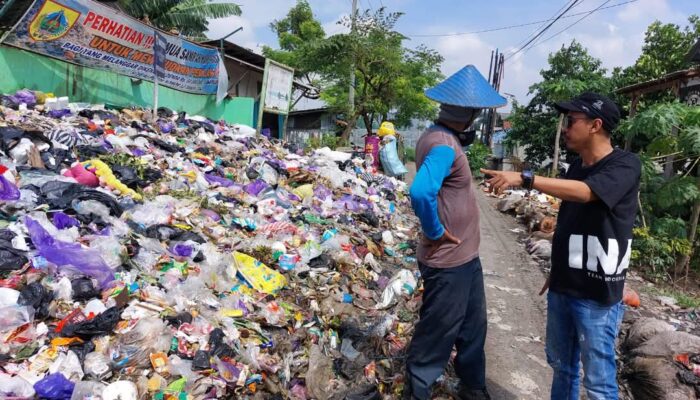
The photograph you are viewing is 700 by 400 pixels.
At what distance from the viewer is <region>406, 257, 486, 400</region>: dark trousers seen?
93.4 inches

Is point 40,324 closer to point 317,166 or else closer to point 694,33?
point 317,166

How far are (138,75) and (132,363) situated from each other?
7480 millimetres

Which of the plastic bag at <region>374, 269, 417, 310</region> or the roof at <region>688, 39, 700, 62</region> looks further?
the roof at <region>688, 39, 700, 62</region>

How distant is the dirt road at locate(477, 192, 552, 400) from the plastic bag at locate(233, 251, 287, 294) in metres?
1.68

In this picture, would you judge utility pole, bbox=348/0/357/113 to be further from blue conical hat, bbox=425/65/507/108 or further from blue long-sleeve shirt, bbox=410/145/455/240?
blue long-sleeve shirt, bbox=410/145/455/240

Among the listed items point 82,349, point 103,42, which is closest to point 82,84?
point 103,42

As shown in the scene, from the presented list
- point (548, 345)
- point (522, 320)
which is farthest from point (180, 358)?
point (522, 320)

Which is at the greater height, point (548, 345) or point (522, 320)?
point (548, 345)

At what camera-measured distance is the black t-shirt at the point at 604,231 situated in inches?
75.1

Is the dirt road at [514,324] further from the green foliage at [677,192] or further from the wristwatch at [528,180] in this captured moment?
the green foliage at [677,192]

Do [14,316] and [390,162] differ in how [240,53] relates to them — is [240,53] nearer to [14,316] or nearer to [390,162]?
[390,162]

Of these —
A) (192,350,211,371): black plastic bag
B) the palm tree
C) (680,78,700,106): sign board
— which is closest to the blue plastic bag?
(680,78,700,106): sign board

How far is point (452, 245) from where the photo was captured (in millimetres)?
2342

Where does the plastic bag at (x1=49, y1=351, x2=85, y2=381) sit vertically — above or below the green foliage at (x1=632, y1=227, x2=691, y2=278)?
below
